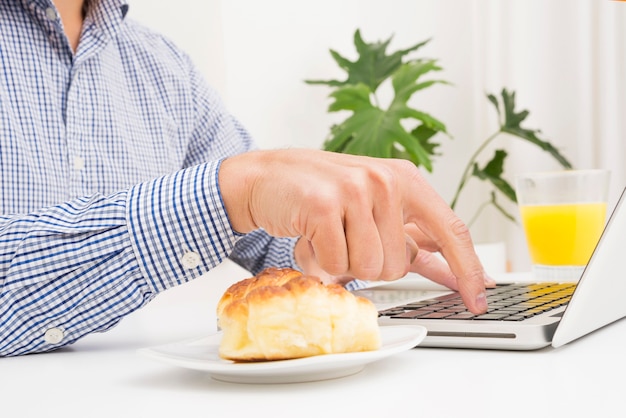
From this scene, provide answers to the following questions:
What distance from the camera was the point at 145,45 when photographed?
155 centimetres

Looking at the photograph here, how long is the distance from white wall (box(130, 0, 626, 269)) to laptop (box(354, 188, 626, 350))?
6.36 ft

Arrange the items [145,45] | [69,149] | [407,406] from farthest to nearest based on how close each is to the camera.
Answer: [145,45] → [69,149] → [407,406]

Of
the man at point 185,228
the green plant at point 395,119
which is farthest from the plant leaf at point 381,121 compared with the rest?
the man at point 185,228

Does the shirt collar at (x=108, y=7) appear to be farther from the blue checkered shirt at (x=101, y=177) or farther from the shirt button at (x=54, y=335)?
the shirt button at (x=54, y=335)

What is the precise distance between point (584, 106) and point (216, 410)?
2.63 m

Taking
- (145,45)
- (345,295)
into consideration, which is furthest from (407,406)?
(145,45)

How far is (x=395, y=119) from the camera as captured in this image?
271 cm

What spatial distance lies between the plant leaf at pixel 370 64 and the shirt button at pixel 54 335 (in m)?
2.21

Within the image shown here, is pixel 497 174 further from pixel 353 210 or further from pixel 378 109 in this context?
pixel 353 210

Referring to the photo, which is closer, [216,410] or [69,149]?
[216,410]

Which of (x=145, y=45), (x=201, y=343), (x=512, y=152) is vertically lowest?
(x=512, y=152)

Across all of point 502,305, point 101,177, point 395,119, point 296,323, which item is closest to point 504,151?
point 395,119

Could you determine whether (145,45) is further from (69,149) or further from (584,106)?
(584,106)

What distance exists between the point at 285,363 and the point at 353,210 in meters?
0.16
